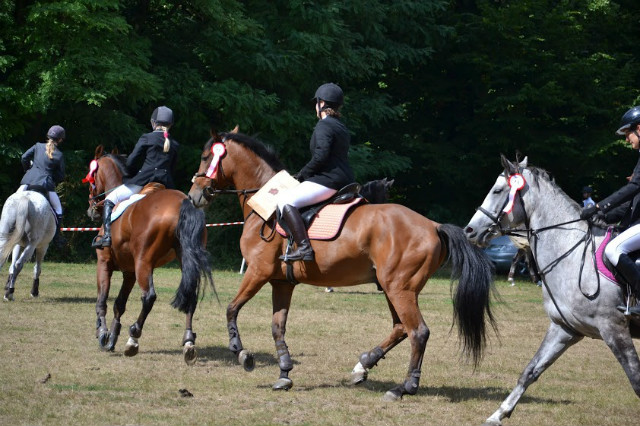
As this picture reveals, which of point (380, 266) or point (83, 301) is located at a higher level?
point (380, 266)

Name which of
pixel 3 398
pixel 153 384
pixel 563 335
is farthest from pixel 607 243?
pixel 3 398

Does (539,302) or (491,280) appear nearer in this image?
(491,280)

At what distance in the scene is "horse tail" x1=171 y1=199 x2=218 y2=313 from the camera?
10.7 metres

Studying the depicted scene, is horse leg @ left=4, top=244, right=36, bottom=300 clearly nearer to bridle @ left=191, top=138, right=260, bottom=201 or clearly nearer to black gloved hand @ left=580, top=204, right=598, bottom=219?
bridle @ left=191, top=138, right=260, bottom=201

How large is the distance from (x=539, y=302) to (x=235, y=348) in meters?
12.1

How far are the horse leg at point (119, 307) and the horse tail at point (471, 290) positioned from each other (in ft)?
14.6

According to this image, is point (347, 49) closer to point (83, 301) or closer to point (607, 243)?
point (83, 301)

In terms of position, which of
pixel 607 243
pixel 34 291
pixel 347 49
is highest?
pixel 347 49

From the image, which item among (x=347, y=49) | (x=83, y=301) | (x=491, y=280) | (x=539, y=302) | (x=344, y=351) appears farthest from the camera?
(x=347, y=49)

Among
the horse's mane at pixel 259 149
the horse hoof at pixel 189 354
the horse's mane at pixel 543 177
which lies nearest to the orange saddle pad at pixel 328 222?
the horse's mane at pixel 259 149

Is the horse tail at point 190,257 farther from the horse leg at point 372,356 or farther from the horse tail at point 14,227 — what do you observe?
the horse tail at point 14,227

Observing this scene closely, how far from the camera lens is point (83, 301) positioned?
16359 mm

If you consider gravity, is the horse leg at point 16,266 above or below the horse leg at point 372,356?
below

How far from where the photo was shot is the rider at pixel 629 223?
754 centimetres
